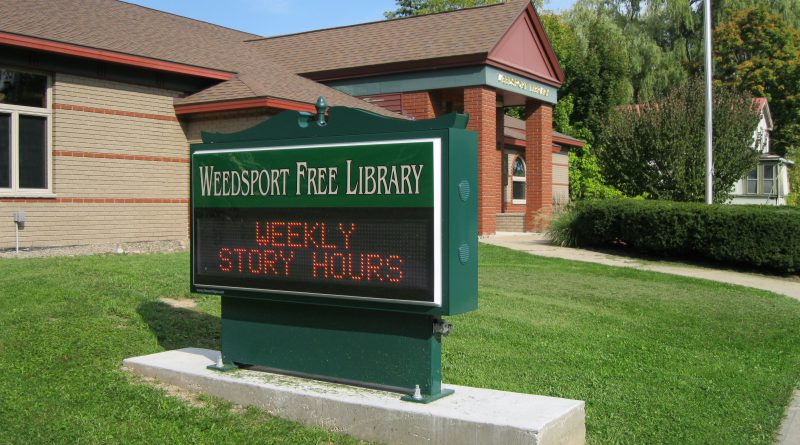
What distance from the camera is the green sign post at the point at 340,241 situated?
4.93 meters

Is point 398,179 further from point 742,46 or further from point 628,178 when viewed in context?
point 742,46

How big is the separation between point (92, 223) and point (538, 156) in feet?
46.8

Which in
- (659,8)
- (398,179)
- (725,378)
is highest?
(659,8)

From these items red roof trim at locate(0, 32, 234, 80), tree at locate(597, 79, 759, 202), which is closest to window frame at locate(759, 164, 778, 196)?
tree at locate(597, 79, 759, 202)

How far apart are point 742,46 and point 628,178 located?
36.8 metres

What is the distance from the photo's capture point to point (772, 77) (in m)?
55.5

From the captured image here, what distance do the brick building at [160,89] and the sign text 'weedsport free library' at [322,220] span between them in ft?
33.0

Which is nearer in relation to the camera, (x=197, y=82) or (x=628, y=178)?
(x=197, y=82)

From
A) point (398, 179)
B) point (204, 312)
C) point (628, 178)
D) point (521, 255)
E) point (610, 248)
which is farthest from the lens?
point (628, 178)

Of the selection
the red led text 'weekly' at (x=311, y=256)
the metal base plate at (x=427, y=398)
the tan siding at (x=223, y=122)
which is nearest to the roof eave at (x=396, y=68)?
the tan siding at (x=223, y=122)

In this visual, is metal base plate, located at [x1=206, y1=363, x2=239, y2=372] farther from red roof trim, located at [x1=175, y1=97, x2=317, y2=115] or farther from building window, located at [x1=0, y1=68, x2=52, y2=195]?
red roof trim, located at [x1=175, y1=97, x2=317, y2=115]

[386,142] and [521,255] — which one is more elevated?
[386,142]

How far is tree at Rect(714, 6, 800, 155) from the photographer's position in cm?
5434

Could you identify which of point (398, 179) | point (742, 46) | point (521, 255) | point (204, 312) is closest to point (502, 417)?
point (398, 179)
